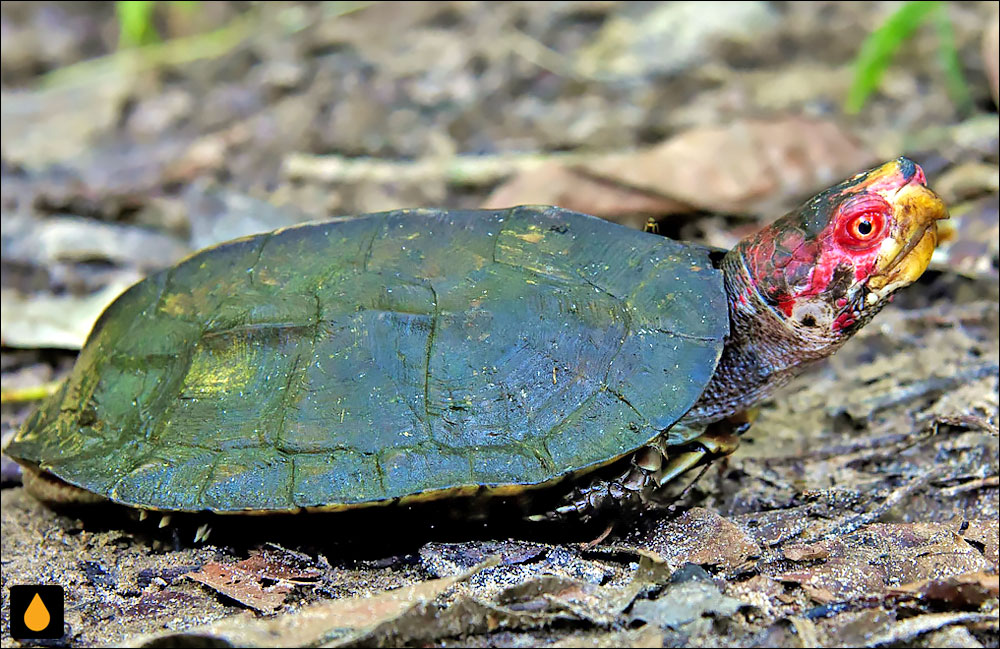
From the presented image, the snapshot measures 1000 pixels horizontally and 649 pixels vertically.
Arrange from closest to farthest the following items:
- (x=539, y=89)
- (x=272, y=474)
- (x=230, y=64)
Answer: (x=272, y=474), (x=539, y=89), (x=230, y=64)

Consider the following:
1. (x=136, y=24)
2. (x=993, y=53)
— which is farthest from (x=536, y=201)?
(x=136, y=24)

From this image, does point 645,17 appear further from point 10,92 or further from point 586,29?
point 10,92

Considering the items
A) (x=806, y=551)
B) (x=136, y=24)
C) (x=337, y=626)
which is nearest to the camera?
(x=337, y=626)

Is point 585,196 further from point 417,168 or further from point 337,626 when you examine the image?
point 337,626

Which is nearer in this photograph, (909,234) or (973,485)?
(909,234)

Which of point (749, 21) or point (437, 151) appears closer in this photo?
point (437, 151)

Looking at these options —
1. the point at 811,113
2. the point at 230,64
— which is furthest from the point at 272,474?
the point at 230,64

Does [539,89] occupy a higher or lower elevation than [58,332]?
higher

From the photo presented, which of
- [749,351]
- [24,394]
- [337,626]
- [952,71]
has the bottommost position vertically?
[24,394]
